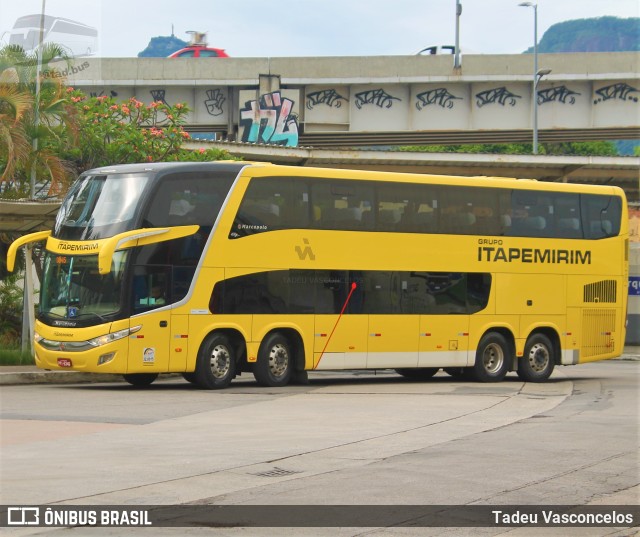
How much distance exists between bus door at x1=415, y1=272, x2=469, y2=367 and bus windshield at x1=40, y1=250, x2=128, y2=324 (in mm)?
6600

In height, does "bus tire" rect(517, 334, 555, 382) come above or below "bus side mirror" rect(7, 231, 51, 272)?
below

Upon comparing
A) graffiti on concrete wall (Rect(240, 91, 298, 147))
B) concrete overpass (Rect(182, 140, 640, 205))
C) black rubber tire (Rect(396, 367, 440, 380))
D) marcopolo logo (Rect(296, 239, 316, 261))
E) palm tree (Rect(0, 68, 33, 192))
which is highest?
graffiti on concrete wall (Rect(240, 91, 298, 147))

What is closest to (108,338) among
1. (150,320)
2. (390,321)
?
(150,320)

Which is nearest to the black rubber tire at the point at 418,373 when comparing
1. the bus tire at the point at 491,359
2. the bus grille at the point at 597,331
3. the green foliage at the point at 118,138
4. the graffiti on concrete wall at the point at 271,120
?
the bus tire at the point at 491,359

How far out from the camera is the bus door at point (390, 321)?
24750mm

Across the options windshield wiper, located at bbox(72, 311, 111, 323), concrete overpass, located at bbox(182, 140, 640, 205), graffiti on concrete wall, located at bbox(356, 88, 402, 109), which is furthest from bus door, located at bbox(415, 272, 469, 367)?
graffiti on concrete wall, located at bbox(356, 88, 402, 109)

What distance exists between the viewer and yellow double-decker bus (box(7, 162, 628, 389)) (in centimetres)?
2184

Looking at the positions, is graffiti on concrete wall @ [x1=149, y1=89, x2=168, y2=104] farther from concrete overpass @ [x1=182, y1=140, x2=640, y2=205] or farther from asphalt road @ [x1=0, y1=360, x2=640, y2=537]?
asphalt road @ [x1=0, y1=360, x2=640, y2=537]

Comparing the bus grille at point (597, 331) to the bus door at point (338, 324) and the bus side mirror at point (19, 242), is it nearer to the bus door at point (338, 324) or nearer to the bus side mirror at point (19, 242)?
the bus door at point (338, 324)

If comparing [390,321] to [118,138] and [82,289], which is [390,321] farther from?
[118,138]

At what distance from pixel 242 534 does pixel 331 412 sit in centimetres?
936

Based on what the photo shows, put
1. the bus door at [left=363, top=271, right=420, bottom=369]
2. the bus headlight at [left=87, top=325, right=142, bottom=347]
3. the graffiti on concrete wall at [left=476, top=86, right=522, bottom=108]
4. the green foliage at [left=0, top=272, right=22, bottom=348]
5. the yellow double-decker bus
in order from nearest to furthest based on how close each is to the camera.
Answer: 1. the bus headlight at [left=87, top=325, right=142, bottom=347]
2. the yellow double-decker bus
3. the bus door at [left=363, top=271, right=420, bottom=369]
4. the green foliage at [left=0, top=272, right=22, bottom=348]
5. the graffiti on concrete wall at [left=476, top=86, right=522, bottom=108]

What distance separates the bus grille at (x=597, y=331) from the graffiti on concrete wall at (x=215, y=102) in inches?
1347

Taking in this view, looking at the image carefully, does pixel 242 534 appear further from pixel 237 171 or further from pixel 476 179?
pixel 476 179
